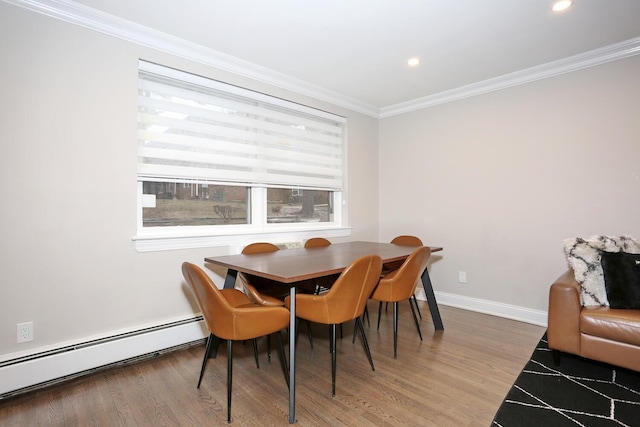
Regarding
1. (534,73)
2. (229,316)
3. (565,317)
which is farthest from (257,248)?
(534,73)

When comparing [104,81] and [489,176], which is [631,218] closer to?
[489,176]

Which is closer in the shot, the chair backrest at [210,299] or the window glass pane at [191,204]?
the chair backrest at [210,299]

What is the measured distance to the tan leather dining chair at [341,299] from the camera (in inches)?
77.4

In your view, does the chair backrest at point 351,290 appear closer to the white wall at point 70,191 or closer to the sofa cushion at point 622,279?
the white wall at point 70,191

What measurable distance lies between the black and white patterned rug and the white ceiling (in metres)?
2.46

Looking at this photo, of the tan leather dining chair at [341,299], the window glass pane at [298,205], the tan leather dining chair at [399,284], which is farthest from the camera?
the window glass pane at [298,205]

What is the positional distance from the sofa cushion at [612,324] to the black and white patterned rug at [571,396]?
1.00 feet

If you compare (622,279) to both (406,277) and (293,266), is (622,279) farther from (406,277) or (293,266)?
(293,266)

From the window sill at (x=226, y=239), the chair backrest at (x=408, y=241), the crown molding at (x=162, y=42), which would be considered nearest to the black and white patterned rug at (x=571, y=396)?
the chair backrest at (x=408, y=241)

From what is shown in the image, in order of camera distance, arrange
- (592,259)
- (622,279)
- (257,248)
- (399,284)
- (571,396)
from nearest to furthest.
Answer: (571,396), (622,279), (592,259), (399,284), (257,248)

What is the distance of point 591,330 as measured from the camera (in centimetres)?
212

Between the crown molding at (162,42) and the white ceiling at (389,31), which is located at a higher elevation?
the white ceiling at (389,31)

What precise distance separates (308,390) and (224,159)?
6.66 ft

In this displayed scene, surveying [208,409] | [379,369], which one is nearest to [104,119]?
[208,409]
